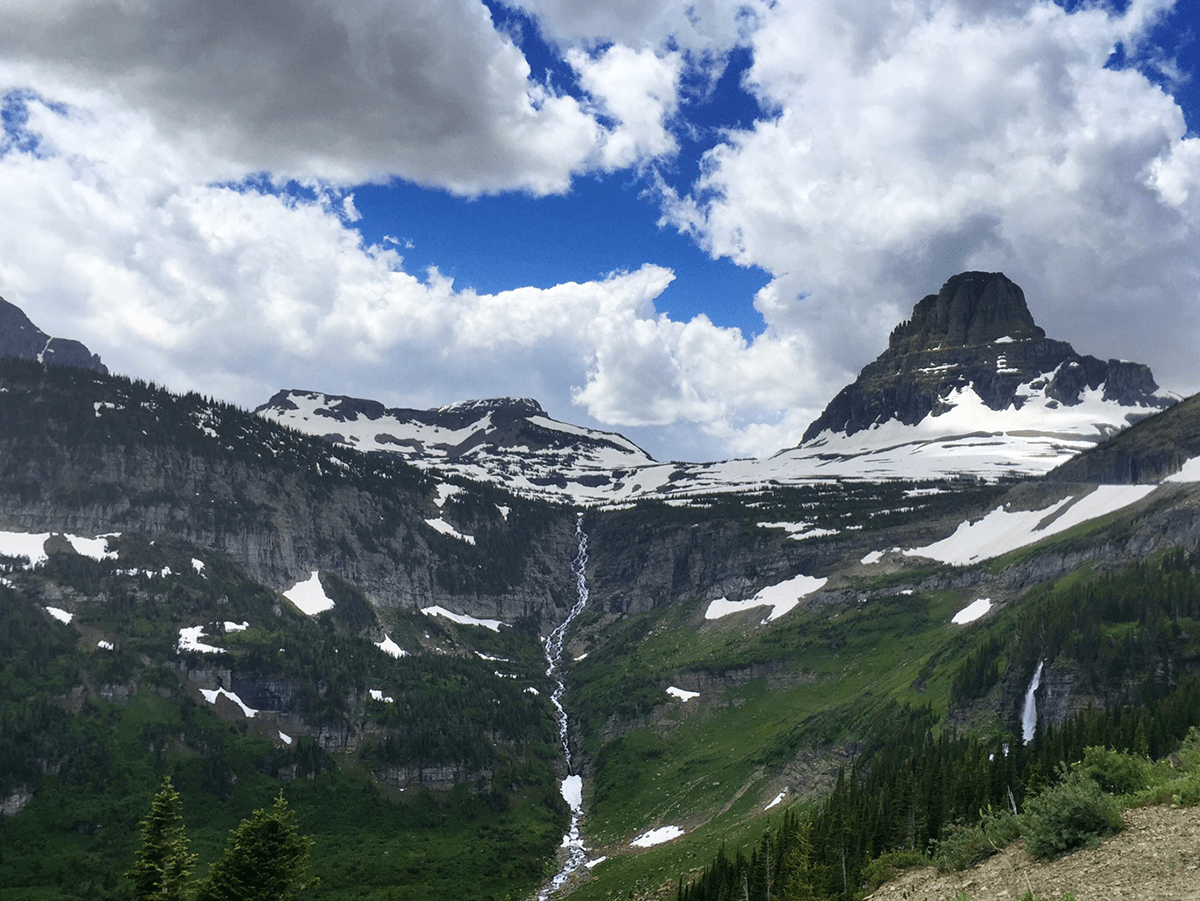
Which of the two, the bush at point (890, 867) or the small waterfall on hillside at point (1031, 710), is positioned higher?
the bush at point (890, 867)

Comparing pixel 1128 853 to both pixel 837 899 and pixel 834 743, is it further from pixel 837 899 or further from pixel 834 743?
pixel 834 743

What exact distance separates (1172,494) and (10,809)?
9087 inches

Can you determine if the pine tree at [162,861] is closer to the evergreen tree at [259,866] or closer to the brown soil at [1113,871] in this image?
the evergreen tree at [259,866]

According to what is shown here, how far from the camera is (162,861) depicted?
59625mm

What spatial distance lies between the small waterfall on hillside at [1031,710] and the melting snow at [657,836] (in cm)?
6179

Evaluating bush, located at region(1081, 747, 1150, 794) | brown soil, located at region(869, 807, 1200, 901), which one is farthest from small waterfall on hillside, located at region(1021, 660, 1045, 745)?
brown soil, located at region(869, 807, 1200, 901)

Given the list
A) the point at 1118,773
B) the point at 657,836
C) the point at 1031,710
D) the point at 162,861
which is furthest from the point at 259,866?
the point at 657,836

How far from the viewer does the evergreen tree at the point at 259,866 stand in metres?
58.3

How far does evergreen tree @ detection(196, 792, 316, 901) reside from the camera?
58344 mm

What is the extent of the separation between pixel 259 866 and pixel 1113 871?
162 feet

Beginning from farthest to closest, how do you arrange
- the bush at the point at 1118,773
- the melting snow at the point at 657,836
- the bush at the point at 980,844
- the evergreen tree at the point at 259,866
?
1. the melting snow at the point at 657,836
2. the evergreen tree at the point at 259,866
3. the bush at the point at 1118,773
4. the bush at the point at 980,844

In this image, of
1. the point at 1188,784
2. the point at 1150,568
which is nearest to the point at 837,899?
the point at 1188,784

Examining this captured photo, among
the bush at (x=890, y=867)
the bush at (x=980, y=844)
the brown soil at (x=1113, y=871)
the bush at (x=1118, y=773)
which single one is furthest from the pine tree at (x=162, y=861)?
the bush at (x=1118, y=773)

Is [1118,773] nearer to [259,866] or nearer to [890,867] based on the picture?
[890,867]
